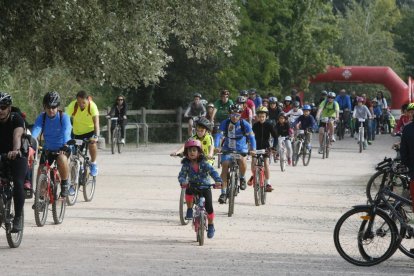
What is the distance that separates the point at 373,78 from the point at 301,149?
3365 centimetres

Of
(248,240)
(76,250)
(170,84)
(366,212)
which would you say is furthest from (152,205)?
(170,84)

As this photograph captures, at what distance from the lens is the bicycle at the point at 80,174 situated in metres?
18.9

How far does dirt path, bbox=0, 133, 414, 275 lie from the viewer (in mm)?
11742

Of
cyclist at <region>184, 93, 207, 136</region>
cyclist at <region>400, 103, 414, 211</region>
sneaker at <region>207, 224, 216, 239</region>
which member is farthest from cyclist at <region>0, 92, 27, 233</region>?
cyclist at <region>184, 93, 207, 136</region>

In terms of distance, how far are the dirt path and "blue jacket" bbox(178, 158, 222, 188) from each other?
0.65 m

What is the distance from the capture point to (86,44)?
24859 millimetres

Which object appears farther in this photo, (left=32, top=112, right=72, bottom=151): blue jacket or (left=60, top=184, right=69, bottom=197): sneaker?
(left=32, top=112, right=72, bottom=151): blue jacket

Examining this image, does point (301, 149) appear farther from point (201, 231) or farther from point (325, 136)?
point (201, 231)

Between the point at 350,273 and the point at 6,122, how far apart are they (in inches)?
155

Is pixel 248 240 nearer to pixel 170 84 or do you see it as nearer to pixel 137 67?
pixel 137 67

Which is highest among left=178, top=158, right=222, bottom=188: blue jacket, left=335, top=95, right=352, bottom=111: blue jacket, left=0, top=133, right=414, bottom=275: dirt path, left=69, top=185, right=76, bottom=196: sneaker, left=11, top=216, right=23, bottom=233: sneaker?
left=335, top=95, right=352, bottom=111: blue jacket

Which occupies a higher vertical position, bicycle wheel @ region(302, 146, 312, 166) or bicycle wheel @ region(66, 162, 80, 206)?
bicycle wheel @ region(66, 162, 80, 206)

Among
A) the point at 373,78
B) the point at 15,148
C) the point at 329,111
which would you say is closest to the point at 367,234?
the point at 15,148

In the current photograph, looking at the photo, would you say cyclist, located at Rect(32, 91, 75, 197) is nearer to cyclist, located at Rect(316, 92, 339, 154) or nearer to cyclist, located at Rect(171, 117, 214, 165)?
cyclist, located at Rect(171, 117, 214, 165)
